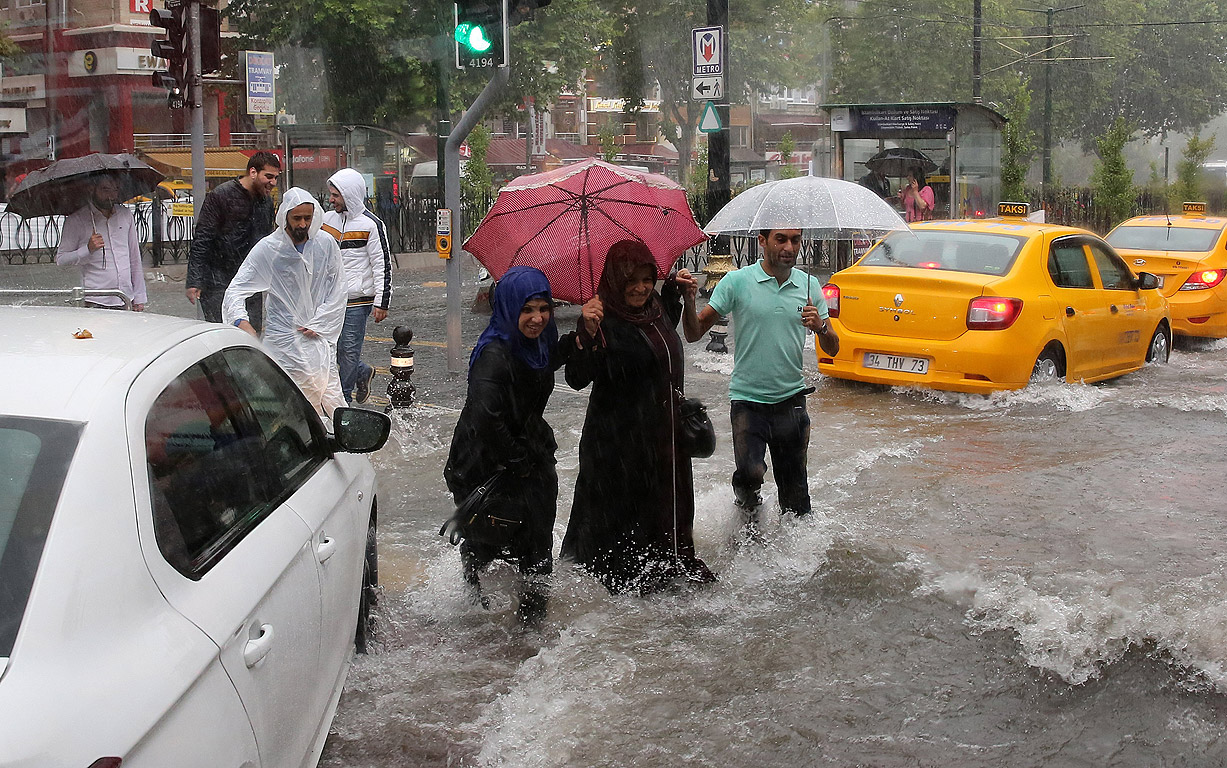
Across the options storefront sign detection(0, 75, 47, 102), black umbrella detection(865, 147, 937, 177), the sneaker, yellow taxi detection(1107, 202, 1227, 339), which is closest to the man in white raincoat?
the sneaker

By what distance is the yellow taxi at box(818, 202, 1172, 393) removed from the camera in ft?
32.4

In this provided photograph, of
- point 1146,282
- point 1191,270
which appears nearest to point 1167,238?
point 1191,270

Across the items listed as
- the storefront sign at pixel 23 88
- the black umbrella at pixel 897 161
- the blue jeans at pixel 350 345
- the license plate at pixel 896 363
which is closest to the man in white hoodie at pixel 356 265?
the blue jeans at pixel 350 345

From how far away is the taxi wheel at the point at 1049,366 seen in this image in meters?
10.2

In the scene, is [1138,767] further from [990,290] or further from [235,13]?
[235,13]

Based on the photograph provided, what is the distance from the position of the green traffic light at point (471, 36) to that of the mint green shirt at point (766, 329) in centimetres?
444

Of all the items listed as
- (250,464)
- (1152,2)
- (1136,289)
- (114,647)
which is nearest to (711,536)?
(250,464)

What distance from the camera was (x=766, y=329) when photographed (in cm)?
589

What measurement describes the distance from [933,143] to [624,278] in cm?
2047

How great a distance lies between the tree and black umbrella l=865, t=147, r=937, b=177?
28.5 m

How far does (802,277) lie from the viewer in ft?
19.6

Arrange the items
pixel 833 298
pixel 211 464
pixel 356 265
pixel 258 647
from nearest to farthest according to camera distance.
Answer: pixel 258 647
pixel 211 464
pixel 356 265
pixel 833 298

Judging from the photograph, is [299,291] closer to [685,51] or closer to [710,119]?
[710,119]

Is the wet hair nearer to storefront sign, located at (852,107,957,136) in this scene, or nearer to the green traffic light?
the green traffic light
